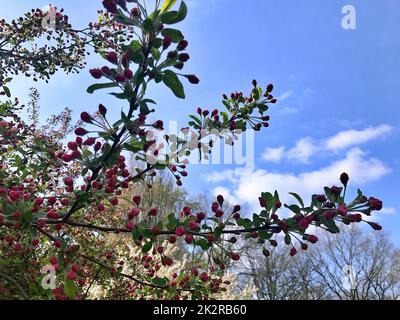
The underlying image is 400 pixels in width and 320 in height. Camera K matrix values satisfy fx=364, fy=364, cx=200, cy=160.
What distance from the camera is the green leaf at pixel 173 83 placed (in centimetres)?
184

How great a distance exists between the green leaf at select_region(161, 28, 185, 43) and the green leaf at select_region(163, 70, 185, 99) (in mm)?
163

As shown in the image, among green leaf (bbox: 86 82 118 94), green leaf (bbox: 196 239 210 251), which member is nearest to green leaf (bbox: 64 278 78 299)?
green leaf (bbox: 196 239 210 251)

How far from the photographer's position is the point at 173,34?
1.81 metres

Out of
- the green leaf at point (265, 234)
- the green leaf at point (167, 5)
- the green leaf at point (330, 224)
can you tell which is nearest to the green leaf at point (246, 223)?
the green leaf at point (265, 234)

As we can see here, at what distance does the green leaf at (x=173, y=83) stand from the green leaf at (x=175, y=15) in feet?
0.79

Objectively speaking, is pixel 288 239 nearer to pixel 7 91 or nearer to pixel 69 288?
pixel 69 288

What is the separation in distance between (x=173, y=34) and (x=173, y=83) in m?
0.24

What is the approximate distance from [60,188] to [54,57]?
185 centimetres

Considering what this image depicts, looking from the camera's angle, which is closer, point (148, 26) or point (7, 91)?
point (148, 26)

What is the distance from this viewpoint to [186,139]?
267 centimetres

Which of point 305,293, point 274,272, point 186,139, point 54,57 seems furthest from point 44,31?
point 305,293

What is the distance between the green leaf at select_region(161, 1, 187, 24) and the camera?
173 centimetres

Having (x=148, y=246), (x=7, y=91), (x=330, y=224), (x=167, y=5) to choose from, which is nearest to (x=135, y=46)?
(x=167, y=5)

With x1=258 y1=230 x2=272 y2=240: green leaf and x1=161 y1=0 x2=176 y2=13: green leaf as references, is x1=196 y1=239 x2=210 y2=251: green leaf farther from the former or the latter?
x1=161 y1=0 x2=176 y2=13: green leaf
